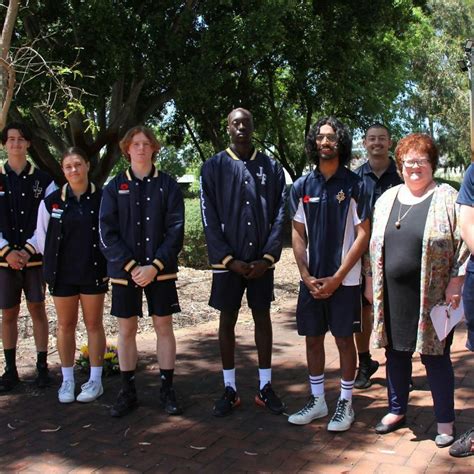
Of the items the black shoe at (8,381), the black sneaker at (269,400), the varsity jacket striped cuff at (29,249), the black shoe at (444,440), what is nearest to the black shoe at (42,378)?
Answer: the black shoe at (8,381)

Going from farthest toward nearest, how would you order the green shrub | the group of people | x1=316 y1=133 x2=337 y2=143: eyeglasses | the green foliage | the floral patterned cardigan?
the green foliage < the green shrub < x1=316 y1=133 x2=337 y2=143: eyeglasses < the group of people < the floral patterned cardigan

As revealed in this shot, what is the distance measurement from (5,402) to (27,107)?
17.6ft

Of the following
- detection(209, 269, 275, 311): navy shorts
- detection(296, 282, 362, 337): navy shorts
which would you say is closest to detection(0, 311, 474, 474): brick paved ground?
detection(296, 282, 362, 337): navy shorts

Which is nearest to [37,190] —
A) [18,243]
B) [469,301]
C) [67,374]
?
[18,243]

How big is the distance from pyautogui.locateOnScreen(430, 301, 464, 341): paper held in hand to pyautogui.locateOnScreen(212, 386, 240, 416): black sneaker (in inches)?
64.2

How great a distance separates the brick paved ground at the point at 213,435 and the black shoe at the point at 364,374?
7cm

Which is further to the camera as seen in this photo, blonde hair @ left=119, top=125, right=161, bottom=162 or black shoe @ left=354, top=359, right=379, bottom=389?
black shoe @ left=354, top=359, right=379, bottom=389

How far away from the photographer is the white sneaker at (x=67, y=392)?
180 inches

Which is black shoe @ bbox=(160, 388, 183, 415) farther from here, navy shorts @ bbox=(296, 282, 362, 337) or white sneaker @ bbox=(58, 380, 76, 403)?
navy shorts @ bbox=(296, 282, 362, 337)

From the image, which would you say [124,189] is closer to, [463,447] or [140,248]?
[140,248]

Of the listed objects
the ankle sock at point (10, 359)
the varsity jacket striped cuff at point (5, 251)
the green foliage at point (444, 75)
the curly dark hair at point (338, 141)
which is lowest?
the ankle sock at point (10, 359)

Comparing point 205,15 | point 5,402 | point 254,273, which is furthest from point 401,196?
point 205,15

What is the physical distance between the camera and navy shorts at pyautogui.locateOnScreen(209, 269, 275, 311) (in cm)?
426

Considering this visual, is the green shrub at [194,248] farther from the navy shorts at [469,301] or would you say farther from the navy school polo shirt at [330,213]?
the navy shorts at [469,301]
